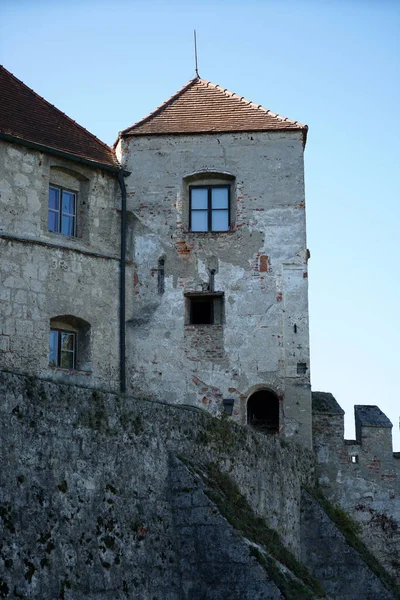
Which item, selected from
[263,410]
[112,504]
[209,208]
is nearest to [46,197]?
[209,208]

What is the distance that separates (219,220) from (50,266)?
4.91m

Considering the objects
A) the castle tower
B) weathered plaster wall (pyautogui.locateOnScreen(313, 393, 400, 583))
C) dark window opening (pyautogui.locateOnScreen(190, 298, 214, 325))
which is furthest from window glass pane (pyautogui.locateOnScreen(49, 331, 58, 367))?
weathered plaster wall (pyautogui.locateOnScreen(313, 393, 400, 583))

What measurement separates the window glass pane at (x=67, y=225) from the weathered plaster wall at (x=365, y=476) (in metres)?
7.66

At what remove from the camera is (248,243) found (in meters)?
28.5

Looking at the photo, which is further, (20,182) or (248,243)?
(248,243)

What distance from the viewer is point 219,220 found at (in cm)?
2895

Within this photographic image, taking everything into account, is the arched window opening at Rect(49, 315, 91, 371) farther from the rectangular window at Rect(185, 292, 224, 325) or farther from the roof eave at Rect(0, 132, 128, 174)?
the roof eave at Rect(0, 132, 128, 174)

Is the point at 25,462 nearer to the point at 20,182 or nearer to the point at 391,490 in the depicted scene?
the point at 20,182

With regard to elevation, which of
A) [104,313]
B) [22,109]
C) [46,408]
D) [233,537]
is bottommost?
[233,537]

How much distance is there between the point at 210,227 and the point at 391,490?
318 inches

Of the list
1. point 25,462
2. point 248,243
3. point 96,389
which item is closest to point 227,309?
point 248,243

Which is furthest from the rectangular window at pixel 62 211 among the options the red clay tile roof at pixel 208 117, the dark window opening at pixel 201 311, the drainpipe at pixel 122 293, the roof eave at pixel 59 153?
the dark window opening at pixel 201 311

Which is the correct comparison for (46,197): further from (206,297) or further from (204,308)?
(204,308)

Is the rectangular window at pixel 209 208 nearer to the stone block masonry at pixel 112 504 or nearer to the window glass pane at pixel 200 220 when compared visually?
the window glass pane at pixel 200 220
